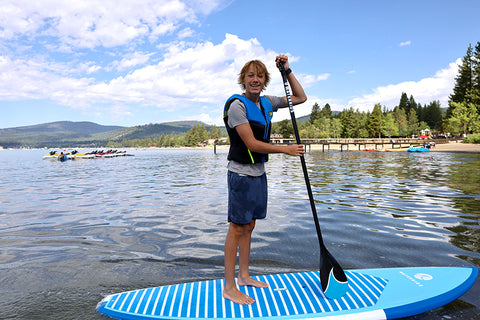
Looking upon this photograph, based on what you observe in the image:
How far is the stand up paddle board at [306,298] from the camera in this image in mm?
2943

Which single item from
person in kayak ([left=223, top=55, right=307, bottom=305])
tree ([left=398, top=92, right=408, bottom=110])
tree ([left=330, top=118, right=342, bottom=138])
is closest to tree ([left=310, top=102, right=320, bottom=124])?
tree ([left=330, top=118, right=342, bottom=138])

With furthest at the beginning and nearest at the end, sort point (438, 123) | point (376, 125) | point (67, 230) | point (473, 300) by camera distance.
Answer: point (438, 123) < point (376, 125) < point (67, 230) < point (473, 300)

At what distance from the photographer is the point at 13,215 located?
8.55 meters

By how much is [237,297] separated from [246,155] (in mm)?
1581

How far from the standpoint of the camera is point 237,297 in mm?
3264

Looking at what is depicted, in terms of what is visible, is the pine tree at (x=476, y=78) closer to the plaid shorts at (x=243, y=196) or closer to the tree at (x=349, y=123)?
the tree at (x=349, y=123)

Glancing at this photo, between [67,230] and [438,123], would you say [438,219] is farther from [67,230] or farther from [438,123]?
[438,123]

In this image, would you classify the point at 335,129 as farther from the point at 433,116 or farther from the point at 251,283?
the point at 251,283

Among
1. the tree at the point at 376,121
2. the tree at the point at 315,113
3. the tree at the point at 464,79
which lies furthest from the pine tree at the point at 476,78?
the tree at the point at 315,113

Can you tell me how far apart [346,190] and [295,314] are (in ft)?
31.3

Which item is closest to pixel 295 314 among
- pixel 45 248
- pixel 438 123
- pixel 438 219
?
pixel 45 248

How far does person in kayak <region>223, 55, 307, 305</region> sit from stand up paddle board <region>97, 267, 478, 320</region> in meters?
0.25

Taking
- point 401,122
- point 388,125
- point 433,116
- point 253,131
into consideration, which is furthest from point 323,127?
point 253,131

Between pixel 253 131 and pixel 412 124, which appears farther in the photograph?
pixel 412 124
